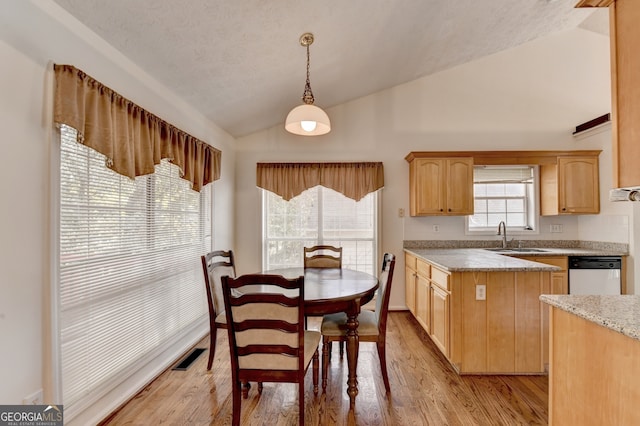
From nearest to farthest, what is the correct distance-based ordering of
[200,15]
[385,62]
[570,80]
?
[200,15] → [385,62] → [570,80]

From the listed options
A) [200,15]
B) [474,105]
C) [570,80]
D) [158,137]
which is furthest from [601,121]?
[158,137]

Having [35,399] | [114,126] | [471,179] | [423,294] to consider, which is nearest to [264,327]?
[35,399]

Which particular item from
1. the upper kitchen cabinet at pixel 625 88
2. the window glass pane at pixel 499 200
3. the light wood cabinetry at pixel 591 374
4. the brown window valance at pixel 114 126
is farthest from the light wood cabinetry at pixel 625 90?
the window glass pane at pixel 499 200

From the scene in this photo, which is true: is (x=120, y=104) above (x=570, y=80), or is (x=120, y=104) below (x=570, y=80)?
below

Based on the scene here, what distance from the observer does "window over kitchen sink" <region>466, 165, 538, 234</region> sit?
14.0ft

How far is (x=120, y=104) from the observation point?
2.00 m

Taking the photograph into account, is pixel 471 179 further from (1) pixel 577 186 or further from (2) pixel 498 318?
(2) pixel 498 318

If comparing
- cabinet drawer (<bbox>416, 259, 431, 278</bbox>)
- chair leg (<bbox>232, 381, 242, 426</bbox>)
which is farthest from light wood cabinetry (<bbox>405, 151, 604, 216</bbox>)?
chair leg (<bbox>232, 381, 242, 426</bbox>)

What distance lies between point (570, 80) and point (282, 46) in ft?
13.0

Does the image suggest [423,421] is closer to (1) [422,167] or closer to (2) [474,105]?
(1) [422,167]

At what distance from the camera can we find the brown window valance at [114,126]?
1613 mm

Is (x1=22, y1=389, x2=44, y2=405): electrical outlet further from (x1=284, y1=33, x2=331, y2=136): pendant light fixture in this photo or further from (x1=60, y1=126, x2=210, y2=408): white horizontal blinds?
(x1=284, y1=33, x2=331, y2=136): pendant light fixture

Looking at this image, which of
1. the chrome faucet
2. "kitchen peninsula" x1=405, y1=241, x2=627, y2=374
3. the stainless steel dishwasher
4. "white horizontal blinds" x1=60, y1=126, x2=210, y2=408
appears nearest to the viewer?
"white horizontal blinds" x1=60, y1=126, x2=210, y2=408

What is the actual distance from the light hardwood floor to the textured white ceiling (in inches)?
94.0
